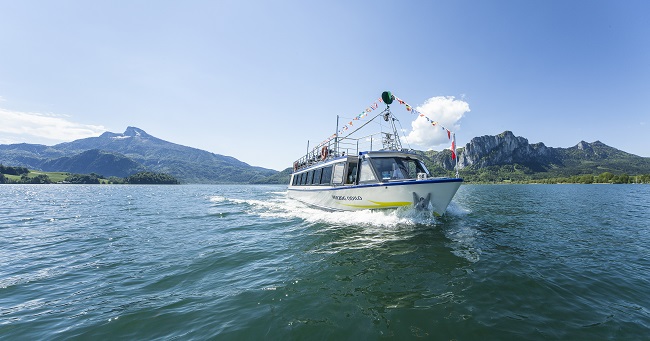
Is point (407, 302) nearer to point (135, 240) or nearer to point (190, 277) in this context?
point (190, 277)

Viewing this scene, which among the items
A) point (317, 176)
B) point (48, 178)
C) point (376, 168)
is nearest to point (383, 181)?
point (376, 168)

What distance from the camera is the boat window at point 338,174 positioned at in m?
17.9

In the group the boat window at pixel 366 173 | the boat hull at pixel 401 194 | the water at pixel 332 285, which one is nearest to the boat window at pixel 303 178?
the boat hull at pixel 401 194

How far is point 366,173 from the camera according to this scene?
15.9 metres

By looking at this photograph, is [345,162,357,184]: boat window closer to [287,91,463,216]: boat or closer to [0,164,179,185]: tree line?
[287,91,463,216]: boat

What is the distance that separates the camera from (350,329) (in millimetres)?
4852

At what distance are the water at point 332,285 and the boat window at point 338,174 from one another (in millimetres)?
5486

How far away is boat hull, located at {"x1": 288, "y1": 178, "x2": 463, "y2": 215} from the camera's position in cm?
1342

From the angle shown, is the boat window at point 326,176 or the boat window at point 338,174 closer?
the boat window at point 338,174

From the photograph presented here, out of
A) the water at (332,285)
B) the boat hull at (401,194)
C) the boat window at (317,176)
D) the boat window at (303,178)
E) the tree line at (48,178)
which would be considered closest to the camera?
the water at (332,285)

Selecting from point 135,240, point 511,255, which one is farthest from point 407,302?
point 135,240

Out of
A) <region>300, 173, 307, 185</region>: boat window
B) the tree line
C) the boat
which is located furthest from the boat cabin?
the tree line

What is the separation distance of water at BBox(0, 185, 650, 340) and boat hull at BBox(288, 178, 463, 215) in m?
1.50

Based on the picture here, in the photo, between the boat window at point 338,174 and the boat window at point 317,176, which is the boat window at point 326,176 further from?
the boat window at point 338,174
